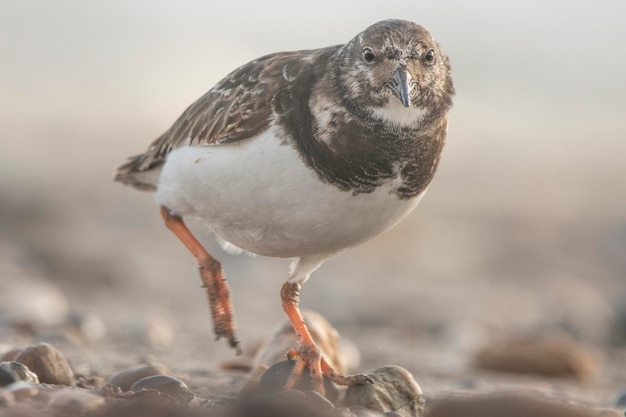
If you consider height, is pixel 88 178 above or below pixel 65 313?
above

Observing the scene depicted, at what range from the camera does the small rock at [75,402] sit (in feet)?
11.0

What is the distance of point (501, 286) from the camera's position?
11.9 meters

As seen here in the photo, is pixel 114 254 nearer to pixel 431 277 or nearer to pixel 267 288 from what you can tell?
pixel 267 288

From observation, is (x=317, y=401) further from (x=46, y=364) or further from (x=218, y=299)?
(x=218, y=299)

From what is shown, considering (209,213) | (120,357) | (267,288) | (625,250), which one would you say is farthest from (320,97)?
(625,250)

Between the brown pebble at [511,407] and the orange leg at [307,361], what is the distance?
449 millimetres

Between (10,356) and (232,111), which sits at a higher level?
(232,111)

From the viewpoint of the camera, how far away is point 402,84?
4.09m

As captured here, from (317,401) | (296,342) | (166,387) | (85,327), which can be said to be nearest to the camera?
(317,401)

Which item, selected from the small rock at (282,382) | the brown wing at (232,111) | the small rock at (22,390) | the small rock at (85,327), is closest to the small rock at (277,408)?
the small rock at (22,390)

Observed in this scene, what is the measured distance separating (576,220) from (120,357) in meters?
11.3

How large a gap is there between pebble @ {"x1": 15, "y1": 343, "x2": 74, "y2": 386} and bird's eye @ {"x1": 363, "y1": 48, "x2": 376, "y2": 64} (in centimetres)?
184

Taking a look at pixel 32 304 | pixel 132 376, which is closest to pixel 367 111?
pixel 132 376

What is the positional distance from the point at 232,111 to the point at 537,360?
309cm
